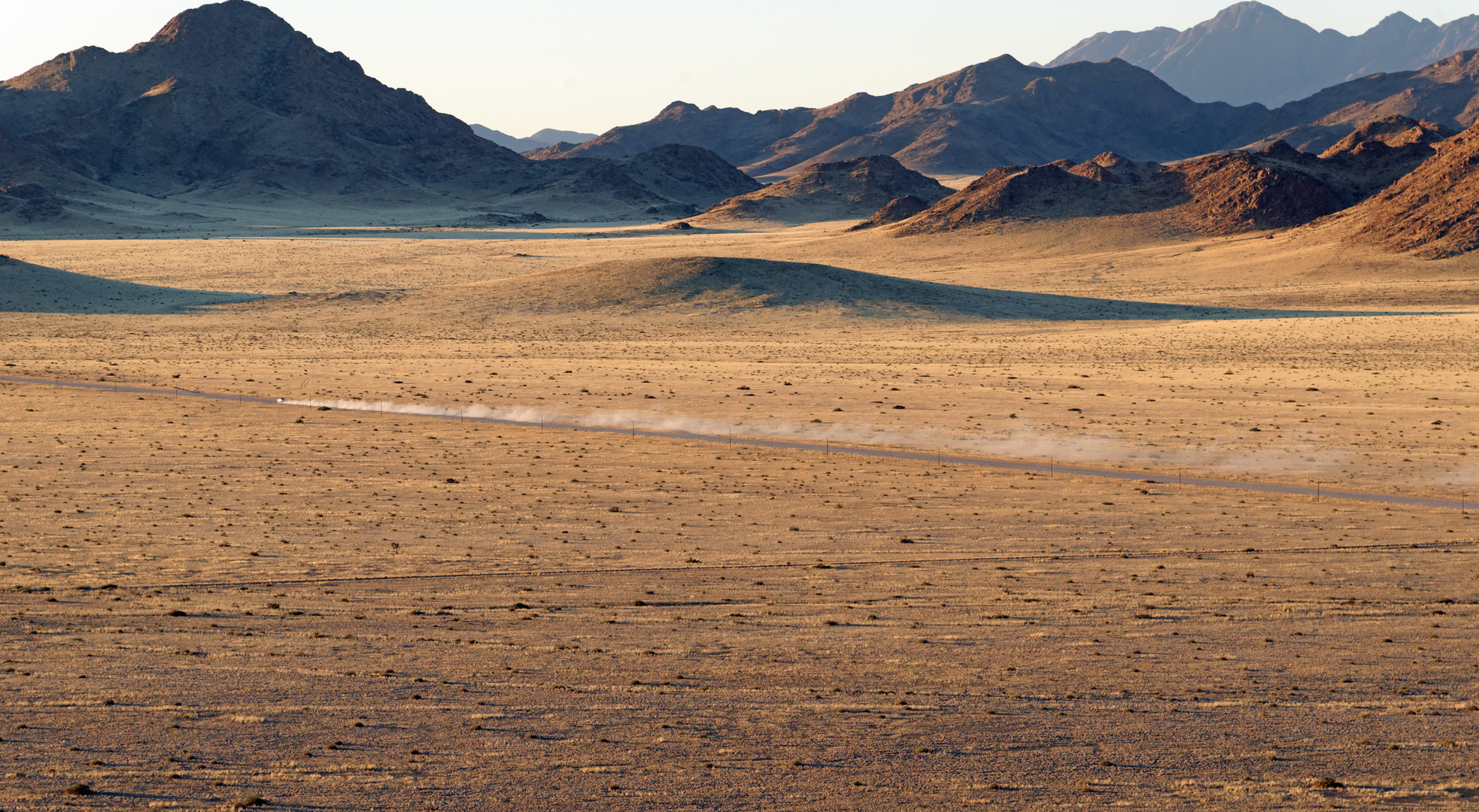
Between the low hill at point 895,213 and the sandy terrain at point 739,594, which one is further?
the low hill at point 895,213

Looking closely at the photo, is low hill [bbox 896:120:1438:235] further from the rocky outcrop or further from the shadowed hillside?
the shadowed hillside

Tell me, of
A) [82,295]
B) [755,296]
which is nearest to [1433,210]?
[755,296]

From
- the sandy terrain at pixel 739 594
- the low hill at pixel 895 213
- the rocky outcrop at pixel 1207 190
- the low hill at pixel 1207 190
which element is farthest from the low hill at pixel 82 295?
the low hill at pixel 895 213

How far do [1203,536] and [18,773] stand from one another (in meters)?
21.4

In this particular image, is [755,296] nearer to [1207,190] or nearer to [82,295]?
[82,295]

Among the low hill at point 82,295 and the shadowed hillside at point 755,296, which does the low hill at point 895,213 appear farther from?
the low hill at point 82,295

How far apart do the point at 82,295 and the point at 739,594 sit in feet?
281

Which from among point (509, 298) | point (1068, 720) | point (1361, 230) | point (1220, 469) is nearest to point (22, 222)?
point (509, 298)

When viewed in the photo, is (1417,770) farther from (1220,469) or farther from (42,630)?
(1220,469)

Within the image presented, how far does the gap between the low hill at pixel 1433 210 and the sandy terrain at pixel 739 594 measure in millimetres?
59595

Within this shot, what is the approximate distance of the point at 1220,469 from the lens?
1380 inches

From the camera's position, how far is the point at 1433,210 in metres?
115

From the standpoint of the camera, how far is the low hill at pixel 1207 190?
147750 millimetres

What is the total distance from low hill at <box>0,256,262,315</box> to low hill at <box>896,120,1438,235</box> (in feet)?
275
